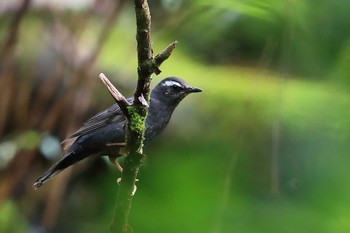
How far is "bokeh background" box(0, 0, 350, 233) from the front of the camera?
9.08ft

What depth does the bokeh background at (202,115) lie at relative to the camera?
2.77 m

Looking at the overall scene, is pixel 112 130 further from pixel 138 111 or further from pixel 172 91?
pixel 138 111

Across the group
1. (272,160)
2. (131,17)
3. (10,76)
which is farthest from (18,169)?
(272,160)

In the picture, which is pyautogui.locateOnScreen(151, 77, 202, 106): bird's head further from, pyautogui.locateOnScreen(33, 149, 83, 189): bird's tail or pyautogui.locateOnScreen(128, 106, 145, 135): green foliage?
pyautogui.locateOnScreen(128, 106, 145, 135): green foliage

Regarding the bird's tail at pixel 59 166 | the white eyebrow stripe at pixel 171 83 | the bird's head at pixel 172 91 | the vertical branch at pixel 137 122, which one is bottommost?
the bird's tail at pixel 59 166

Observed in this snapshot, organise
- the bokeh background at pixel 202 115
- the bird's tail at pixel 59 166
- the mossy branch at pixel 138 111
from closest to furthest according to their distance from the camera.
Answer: the mossy branch at pixel 138 111, the bird's tail at pixel 59 166, the bokeh background at pixel 202 115

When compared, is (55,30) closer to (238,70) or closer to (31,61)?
(31,61)

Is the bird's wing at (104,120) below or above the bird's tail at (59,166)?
above

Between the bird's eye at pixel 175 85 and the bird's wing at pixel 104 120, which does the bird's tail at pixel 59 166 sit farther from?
the bird's eye at pixel 175 85

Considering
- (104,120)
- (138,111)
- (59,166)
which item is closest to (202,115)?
(104,120)

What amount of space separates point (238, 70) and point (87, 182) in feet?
3.74

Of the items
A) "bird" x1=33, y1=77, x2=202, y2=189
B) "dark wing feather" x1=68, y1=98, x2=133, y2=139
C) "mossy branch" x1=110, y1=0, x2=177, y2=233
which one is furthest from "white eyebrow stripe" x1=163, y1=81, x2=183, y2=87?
"mossy branch" x1=110, y1=0, x2=177, y2=233

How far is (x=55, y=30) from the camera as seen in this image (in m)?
4.20

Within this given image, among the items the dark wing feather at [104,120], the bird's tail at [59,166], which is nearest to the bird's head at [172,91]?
the dark wing feather at [104,120]
